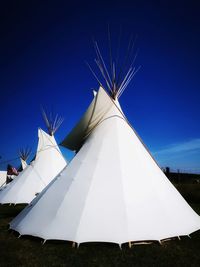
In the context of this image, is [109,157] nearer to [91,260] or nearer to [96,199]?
[96,199]

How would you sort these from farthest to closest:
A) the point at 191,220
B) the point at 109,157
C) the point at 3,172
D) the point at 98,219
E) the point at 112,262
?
the point at 3,172, the point at 109,157, the point at 191,220, the point at 98,219, the point at 112,262

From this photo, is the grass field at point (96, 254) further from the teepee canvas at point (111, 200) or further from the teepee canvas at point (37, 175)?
the teepee canvas at point (37, 175)

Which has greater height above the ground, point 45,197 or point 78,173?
point 78,173

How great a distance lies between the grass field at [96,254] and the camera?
443cm

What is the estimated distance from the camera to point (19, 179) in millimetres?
14672

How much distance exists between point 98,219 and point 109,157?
1.82m

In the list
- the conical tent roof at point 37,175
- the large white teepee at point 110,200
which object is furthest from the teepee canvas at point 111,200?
the conical tent roof at point 37,175

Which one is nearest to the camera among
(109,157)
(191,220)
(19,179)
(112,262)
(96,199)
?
(112,262)

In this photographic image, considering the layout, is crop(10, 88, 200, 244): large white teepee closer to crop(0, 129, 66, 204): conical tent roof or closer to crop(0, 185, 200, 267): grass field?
crop(0, 185, 200, 267): grass field

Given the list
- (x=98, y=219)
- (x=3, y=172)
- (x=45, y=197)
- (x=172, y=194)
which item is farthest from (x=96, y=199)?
(x=3, y=172)

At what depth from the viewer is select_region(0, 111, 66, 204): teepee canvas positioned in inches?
537

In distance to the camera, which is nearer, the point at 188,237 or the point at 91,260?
the point at 91,260

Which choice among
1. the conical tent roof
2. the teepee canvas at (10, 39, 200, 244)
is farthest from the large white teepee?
the conical tent roof

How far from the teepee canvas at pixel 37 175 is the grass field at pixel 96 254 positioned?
7843 millimetres
